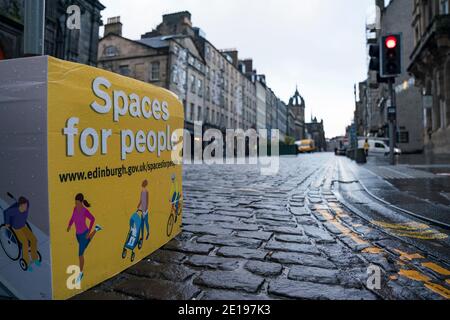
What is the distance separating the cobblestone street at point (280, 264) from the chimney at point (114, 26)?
123 feet

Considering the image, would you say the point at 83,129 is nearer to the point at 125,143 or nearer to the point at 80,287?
the point at 125,143

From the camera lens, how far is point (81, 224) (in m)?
2.12

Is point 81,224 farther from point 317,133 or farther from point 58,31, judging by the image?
point 317,133

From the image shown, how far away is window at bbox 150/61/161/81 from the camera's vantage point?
108ft

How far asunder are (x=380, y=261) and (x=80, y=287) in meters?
2.32

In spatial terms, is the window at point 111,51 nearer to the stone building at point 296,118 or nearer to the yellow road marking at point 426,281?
the yellow road marking at point 426,281

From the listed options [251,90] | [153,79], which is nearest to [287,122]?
[251,90]

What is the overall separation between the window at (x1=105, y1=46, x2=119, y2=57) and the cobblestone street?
34593 millimetres

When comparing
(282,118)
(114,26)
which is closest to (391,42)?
(114,26)

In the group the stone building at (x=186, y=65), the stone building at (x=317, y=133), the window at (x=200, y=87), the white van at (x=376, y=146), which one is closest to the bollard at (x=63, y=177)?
the stone building at (x=186, y=65)

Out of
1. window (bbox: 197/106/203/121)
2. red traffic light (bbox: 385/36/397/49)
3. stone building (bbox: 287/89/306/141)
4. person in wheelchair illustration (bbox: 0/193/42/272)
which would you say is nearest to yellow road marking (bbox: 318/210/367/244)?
person in wheelchair illustration (bbox: 0/193/42/272)

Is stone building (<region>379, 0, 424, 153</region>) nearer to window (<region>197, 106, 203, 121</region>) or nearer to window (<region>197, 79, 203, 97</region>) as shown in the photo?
window (<region>197, 79, 203, 97</region>)

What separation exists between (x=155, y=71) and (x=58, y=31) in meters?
17.0

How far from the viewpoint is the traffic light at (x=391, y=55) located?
9.45 m
